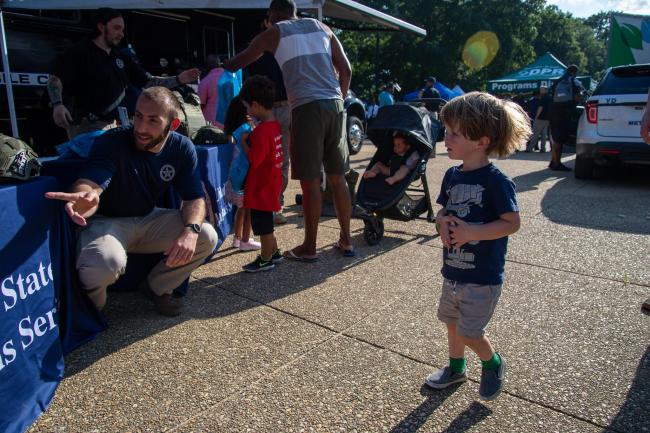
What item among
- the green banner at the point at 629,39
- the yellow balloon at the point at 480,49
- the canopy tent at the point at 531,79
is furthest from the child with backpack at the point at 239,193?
the yellow balloon at the point at 480,49

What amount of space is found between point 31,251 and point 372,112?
17.8m

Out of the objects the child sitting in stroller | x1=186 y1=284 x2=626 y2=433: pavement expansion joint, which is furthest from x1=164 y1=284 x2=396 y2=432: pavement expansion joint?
the child sitting in stroller

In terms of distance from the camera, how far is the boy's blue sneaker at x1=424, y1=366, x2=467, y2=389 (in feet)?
7.76

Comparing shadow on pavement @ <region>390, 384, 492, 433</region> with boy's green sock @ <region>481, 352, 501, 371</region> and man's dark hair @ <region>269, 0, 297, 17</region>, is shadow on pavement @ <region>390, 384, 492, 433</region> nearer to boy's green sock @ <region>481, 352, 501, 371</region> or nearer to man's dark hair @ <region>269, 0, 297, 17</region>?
boy's green sock @ <region>481, 352, 501, 371</region>

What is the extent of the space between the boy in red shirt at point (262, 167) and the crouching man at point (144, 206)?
68 centimetres

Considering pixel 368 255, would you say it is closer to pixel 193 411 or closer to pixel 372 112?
pixel 193 411

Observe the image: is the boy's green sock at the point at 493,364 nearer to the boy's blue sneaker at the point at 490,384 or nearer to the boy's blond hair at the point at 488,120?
the boy's blue sneaker at the point at 490,384

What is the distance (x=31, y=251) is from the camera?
7.50ft

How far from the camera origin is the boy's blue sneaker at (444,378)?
237 centimetres

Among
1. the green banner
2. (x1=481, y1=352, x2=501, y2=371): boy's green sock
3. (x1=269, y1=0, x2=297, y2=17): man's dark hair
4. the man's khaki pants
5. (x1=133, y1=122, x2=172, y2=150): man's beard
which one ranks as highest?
the green banner

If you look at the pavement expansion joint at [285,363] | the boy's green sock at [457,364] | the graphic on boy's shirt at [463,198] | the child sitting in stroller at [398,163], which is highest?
the graphic on boy's shirt at [463,198]

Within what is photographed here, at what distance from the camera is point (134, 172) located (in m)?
3.00

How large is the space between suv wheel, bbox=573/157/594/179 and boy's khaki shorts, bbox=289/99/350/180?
203 inches

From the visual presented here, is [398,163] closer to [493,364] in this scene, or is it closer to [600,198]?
[493,364]
